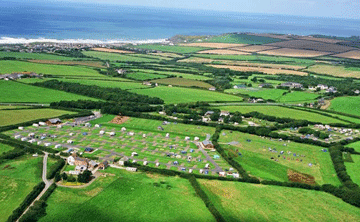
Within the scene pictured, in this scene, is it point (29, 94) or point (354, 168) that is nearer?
point (354, 168)

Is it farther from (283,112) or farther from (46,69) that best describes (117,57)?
(283,112)

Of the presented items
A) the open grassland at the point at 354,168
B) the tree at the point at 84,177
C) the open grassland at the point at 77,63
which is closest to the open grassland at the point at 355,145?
the open grassland at the point at 354,168

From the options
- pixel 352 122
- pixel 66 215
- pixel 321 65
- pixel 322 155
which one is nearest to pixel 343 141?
pixel 322 155

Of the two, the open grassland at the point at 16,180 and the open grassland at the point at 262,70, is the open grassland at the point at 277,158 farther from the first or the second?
the open grassland at the point at 262,70

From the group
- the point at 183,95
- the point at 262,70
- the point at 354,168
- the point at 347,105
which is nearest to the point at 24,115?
the point at 183,95

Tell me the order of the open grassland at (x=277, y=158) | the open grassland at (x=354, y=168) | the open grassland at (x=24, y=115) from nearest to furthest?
the open grassland at (x=354, y=168), the open grassland at (x=277, y=158), the open grassland at (x=24, y=115)

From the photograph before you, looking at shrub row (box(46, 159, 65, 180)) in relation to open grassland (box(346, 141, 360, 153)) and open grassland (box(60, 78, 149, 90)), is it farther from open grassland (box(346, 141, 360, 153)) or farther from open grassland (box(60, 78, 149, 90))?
open grassland (box(346, 141, 360, 153))
